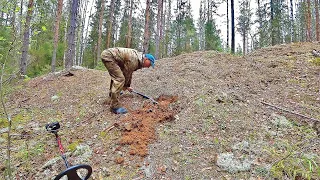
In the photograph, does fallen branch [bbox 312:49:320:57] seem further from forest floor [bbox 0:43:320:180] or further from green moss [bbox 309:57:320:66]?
forest floor [bbox 0:43:320:180]

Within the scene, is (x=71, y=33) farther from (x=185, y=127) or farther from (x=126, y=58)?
(x=185, y=127)

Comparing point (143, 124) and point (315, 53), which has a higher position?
point (315, 53)

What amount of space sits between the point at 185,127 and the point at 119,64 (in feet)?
5.99

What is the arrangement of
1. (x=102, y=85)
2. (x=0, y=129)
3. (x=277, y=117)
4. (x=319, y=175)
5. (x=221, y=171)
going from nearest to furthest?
(x=319, y=175) < (x=221, y=171) < (x=277, y=117) < (x=0, y=129) < (x=102, y=85)

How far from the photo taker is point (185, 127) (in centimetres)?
351

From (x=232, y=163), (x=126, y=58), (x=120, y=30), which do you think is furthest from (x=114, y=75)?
(x=120, y=30)

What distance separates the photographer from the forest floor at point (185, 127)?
275 cm

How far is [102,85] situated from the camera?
19.5 feet

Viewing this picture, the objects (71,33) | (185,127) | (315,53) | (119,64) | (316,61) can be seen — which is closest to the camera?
(185,127)

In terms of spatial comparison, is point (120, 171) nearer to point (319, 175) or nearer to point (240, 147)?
point (240, 147)

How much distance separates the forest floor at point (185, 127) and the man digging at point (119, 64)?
293 mm

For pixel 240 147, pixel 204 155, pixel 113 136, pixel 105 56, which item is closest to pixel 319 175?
pixel 240 147

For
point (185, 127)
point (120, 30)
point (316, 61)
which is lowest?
point (185, 127)

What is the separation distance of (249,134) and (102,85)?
3990 millimetres
